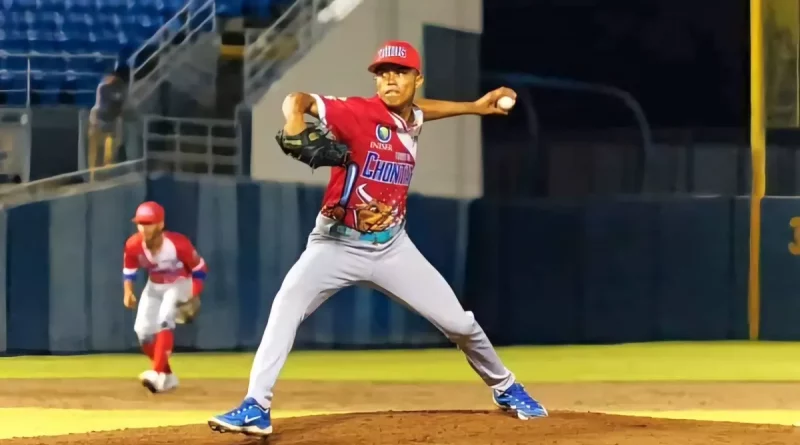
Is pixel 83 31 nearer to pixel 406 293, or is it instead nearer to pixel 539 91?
pixel 539 91

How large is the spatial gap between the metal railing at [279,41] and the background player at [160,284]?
2.02 meters

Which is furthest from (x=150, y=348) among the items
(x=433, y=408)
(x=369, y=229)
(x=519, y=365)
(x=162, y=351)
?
(x=369, y=229)

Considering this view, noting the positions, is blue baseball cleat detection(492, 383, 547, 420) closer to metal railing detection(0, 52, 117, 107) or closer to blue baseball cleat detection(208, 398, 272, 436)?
blue baseball cleat detection(208, 398, 272, 436)

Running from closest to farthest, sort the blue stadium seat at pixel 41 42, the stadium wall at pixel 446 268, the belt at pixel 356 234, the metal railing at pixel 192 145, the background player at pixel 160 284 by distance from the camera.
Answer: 1. the belt at pixel 356 234
2. the background player at pixel 160 284
3. the stadium wall at pixel 446 268
4. the metal railing at pixel 192 145
5. the blue stadium seat at pixel 41 42

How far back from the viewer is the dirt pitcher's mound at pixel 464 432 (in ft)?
12.0

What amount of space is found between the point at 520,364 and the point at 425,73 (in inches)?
89.6

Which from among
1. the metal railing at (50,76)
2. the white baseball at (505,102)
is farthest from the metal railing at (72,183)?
the white baseball at (505,102)

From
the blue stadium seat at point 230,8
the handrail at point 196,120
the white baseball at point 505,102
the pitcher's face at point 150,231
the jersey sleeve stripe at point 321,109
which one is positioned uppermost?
the blue stadium seat at point 230,8

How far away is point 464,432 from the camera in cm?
382

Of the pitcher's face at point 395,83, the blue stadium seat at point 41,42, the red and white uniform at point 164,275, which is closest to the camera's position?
the pitcher's face at point 395,83

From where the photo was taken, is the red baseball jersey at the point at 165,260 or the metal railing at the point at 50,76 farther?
the metal railing at the point at 50,76

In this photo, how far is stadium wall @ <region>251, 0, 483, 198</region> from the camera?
7.50 meters

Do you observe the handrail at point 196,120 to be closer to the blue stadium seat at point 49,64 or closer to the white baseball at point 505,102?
the blue stadium seat at point 49,64

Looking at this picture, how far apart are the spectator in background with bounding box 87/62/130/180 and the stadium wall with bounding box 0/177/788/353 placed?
0.96 feet
